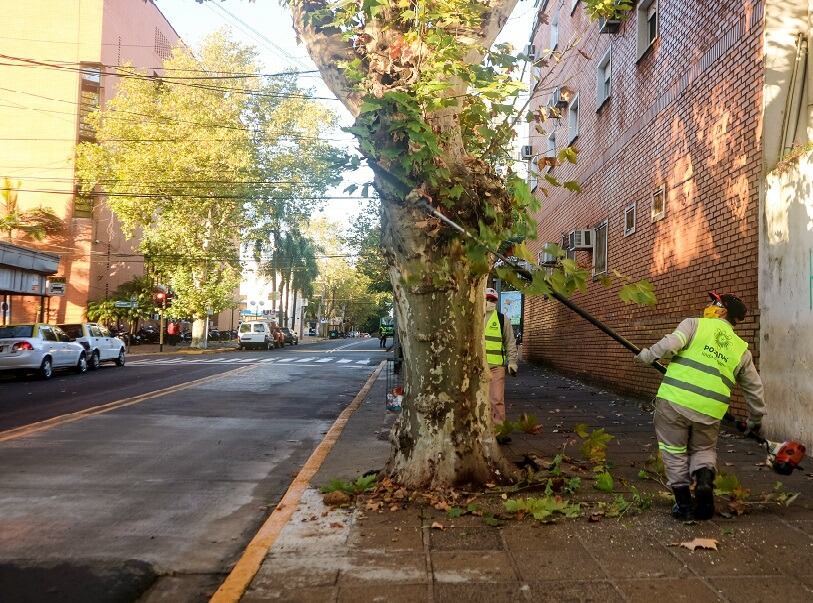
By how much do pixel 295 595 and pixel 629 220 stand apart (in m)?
11.2

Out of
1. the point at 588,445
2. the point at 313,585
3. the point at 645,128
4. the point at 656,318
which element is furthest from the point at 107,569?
the point at 645,128

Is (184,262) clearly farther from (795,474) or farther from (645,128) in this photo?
(795,474)

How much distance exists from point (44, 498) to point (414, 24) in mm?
4735

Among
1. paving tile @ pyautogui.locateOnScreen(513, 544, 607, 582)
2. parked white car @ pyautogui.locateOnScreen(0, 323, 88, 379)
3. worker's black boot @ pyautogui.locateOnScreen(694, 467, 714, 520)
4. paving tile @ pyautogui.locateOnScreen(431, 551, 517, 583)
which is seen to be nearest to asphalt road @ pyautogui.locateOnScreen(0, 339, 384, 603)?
paving tile @ pyautogui.locateOnScreen(431, 551, 517, 583)

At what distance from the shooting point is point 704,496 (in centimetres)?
461

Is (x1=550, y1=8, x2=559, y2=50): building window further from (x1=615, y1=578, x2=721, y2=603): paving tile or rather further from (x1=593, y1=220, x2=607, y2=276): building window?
(x1=615, y1=578, x2=721, y2=603): paving tile

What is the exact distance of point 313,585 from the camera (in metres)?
3.66

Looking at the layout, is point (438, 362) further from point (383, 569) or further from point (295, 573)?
point (295, 573)

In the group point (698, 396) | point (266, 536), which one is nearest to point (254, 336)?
point (266, 536)

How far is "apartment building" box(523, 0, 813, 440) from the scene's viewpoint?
7293 mm

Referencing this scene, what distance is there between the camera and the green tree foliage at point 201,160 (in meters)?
33.8

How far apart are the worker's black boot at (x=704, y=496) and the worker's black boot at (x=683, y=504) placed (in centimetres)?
5

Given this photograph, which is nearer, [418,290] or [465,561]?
[465,561]

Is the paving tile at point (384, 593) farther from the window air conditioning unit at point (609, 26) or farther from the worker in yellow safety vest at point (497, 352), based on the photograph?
the window air conditioning unit at point (609, 26)
